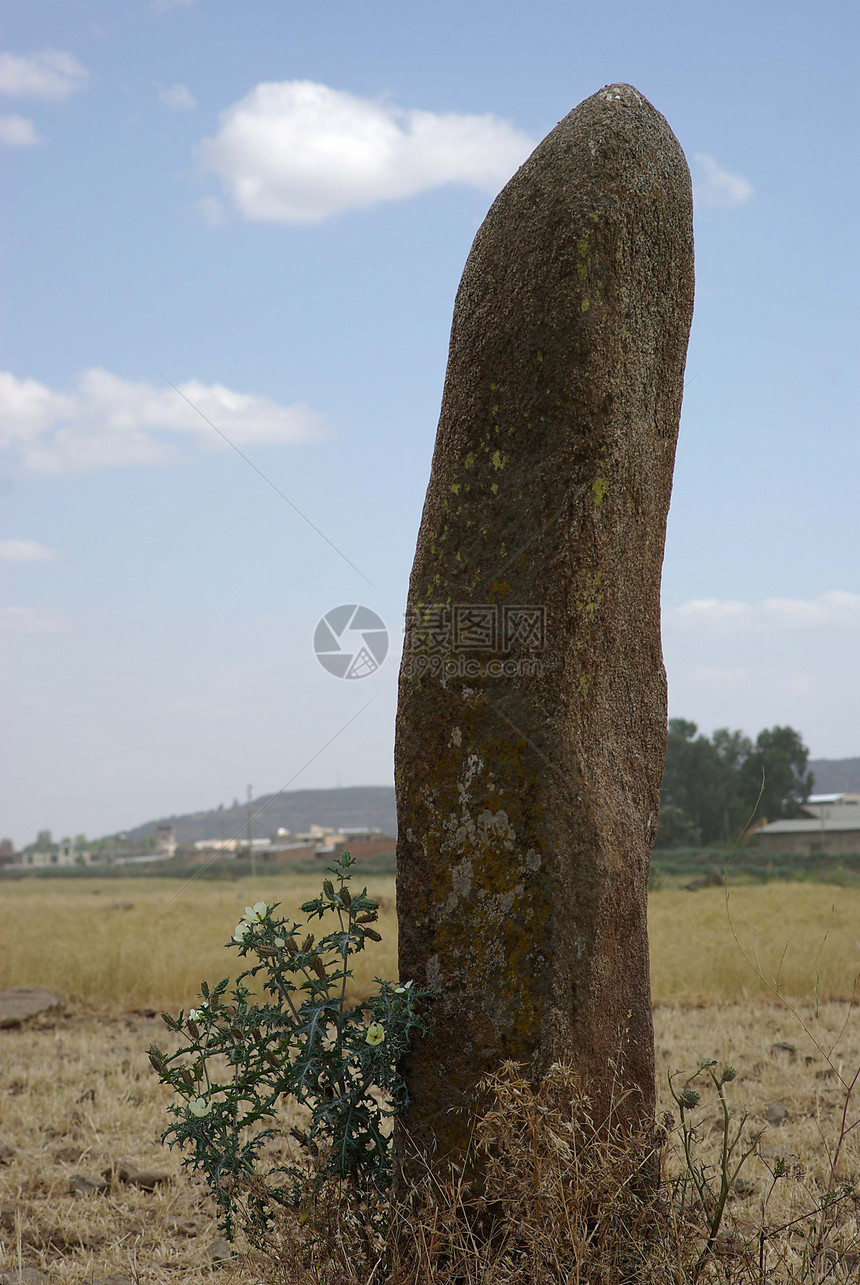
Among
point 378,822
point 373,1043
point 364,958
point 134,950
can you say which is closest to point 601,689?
point 373,1043

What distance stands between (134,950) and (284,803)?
147 meters

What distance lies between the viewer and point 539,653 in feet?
10.9

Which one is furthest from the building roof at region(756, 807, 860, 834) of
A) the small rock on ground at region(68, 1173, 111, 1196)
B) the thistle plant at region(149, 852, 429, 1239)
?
the thistle plant at region(149, 852, 429, 1239)

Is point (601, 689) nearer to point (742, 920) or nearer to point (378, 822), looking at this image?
point (742, 920)

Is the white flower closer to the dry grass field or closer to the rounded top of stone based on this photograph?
the dry grass field

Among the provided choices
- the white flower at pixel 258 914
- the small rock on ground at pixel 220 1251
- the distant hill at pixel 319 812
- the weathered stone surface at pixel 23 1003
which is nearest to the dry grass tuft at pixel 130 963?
the weathered stone surface at pixel 23 1003

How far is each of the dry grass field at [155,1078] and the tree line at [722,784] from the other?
34750 millimetres

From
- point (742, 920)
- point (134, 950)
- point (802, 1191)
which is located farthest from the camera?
point (742, 920)

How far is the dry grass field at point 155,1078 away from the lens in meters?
4.10

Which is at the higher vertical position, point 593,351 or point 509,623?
point 593,351

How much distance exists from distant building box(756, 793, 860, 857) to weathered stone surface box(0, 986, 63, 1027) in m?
36.0

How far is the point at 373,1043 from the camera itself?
10.2ft

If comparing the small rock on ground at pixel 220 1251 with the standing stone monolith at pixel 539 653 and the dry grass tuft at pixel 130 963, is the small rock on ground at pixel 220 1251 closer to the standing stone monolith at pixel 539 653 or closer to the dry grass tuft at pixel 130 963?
the standing stone monolith at pixel 539 653

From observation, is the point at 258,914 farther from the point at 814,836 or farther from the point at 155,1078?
the point at 814,836
